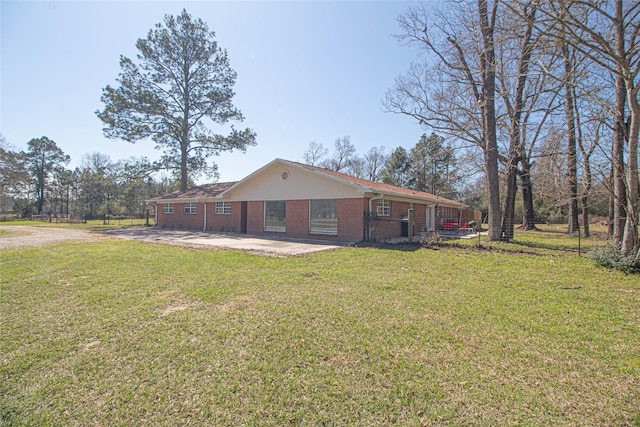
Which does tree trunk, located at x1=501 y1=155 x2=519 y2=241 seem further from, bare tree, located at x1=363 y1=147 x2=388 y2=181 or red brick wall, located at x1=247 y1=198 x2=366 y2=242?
bare tree, located at x1=363 y1=147 x2=388 y2=181

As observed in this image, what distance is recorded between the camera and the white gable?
548 inches

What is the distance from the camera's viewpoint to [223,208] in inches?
769

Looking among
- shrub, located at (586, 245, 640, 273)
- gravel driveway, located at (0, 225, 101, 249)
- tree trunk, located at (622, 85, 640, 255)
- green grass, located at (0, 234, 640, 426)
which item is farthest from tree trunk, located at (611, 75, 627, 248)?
gravel driveway, located at (0, 225, 101, 249)

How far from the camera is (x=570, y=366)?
116 inches

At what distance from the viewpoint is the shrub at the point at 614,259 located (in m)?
7.14

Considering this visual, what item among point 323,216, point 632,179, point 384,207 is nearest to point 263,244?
point 323,216

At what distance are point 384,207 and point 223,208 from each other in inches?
424

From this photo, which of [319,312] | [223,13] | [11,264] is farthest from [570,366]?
[223,13]

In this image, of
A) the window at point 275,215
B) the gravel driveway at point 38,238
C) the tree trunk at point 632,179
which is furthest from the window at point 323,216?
the gravel driveway at point 38,238

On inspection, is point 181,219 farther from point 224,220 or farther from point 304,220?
point 304,220

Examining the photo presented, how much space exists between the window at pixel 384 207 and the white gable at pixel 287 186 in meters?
1.89

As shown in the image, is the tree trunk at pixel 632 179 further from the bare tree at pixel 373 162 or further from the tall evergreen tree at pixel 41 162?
the tall evergreen tree at pixel 41 162

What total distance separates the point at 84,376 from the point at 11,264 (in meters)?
7.62

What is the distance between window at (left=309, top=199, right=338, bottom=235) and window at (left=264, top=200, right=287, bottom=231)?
187 centimetres
